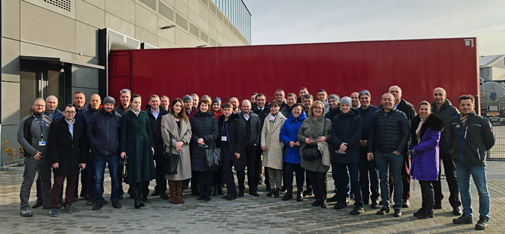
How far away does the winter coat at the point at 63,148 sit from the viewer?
16.8ft

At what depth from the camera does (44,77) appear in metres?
10.3

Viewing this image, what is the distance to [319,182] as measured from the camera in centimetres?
549

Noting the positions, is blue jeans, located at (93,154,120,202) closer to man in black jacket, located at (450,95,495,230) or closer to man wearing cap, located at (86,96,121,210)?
man wearing cap, located at (86,96,121,210)

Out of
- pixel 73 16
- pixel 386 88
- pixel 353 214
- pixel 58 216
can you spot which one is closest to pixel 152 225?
pixel 58 216

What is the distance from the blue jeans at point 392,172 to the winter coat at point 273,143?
1.72 meters

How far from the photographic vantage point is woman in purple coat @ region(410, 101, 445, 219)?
186 inches

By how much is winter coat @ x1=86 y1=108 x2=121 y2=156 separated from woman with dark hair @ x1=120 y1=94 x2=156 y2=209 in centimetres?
15

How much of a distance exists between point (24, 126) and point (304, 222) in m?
4.36

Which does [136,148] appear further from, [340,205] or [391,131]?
[391,131]

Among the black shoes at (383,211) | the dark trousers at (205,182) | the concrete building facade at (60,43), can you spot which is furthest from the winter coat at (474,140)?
the concrete building facade at (60,43)

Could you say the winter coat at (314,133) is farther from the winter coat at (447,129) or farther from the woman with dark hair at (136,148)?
the woman with dark hair at (136,148)

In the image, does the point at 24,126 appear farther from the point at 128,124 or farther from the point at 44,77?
the point at 44,77

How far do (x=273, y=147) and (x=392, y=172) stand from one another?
2.06m

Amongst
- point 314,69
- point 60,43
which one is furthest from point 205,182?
point 60,43
